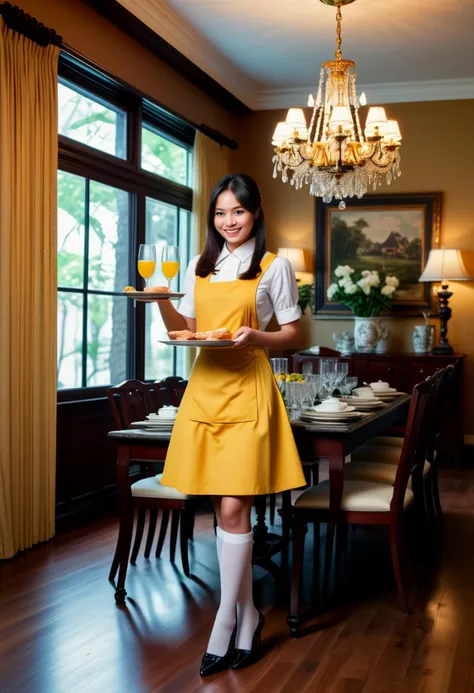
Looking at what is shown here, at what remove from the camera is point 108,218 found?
5.61 meters

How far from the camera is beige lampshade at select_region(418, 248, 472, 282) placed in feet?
23.1

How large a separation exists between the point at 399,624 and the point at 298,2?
4.08 metres

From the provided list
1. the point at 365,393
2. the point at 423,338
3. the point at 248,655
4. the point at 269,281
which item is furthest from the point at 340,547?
the point at 423,338

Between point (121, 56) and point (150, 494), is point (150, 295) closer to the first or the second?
point (150, 494)

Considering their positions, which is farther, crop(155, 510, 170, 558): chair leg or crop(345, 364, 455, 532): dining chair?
crop(155, 510, 170, 558): chair leg

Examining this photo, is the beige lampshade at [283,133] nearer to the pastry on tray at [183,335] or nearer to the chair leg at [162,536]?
the chair leg at [162,536]

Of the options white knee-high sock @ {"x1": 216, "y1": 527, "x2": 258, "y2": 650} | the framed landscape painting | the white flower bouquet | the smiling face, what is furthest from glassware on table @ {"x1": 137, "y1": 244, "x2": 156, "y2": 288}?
the framed landscape painting

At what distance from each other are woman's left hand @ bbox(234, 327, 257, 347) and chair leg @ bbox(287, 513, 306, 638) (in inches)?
38.5

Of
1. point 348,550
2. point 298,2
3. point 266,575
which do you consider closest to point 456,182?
point 298,2

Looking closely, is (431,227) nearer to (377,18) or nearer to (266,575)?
(377,18)

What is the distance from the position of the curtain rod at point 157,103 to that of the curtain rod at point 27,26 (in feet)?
0.77

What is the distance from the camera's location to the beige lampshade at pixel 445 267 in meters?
7.05

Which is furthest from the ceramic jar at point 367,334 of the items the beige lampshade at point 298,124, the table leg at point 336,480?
→ the table leg at point 336,480

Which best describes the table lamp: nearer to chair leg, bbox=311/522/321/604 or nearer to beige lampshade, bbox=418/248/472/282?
beige lampshade, bbox=418/248/472/282
